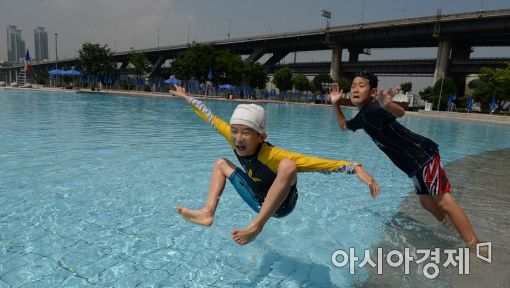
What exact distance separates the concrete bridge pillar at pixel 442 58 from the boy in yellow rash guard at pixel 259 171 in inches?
2395

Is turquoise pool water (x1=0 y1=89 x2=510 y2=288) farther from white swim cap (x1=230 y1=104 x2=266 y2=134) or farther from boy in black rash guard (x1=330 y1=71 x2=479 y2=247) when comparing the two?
white swim cap (x1=230 y1=104 x2=266 y2=134)

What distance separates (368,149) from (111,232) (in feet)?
31.7

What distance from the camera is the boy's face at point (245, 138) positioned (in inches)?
112

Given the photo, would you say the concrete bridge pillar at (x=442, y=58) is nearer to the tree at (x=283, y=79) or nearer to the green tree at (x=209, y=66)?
the tree at (x=283, y=79)

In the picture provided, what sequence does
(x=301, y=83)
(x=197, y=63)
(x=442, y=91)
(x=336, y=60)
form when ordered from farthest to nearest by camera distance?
(x=336, y=60), (x=301, y=83), (x=197, y=63), (x=442, y=91)

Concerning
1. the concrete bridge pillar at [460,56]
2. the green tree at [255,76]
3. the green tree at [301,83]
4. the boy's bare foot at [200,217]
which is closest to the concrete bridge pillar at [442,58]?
the concrete bridge pillar at [460,56]

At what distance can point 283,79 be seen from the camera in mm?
65688

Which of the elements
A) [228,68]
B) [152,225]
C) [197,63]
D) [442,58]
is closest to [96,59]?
[197,63]

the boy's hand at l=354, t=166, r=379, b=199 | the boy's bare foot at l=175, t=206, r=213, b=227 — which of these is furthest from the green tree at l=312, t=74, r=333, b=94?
the boy's bare foot at l=175, t=206, r=213, b=227

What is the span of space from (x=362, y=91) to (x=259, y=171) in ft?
4.53

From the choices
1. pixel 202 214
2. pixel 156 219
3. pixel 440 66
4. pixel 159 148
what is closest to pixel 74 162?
pixel 159 148

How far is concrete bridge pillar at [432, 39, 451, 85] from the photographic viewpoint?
53969 mm

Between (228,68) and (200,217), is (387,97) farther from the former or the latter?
(228,68)

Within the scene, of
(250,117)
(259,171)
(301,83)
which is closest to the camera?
(250,117)
